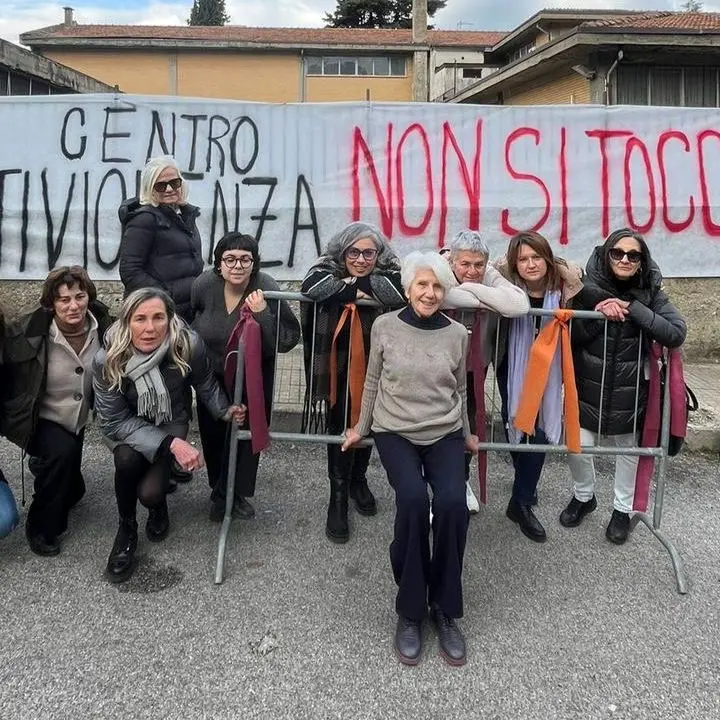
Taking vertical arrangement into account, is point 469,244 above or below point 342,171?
below

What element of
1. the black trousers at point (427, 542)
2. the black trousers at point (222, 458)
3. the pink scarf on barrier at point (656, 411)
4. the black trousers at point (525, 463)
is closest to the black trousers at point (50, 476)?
the black trousers at point (222, 458)

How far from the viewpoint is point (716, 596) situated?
303 centimetres

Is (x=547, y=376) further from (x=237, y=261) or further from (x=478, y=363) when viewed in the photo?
(x=237, y=261)

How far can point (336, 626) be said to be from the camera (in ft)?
9.09

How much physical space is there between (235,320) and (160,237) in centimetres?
79

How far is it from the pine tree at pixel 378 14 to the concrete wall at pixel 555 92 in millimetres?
37383

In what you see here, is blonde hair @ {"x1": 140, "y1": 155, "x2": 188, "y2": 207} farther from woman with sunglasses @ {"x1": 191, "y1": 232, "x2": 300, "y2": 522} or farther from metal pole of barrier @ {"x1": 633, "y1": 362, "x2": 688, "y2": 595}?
metal pole of barrier @ {"x1": 633, "y1": 362, "x2": 688, "y2": 595}

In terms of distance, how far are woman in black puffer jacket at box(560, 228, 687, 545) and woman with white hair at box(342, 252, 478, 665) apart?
0.86 metres

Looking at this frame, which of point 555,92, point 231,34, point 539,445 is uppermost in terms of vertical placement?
point 231,34

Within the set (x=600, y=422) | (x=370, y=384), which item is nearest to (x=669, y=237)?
(x=600, y=422)

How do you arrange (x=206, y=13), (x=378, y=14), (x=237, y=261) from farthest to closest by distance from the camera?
(x=206, y=13) → (x=378, y=14) → (x=237, y=261)

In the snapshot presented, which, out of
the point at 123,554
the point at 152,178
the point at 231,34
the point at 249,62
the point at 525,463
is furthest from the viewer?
the point at 231,34

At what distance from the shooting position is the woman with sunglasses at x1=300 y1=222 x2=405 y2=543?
131 inches

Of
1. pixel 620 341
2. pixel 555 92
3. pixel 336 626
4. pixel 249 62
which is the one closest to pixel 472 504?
pixel 620 341
